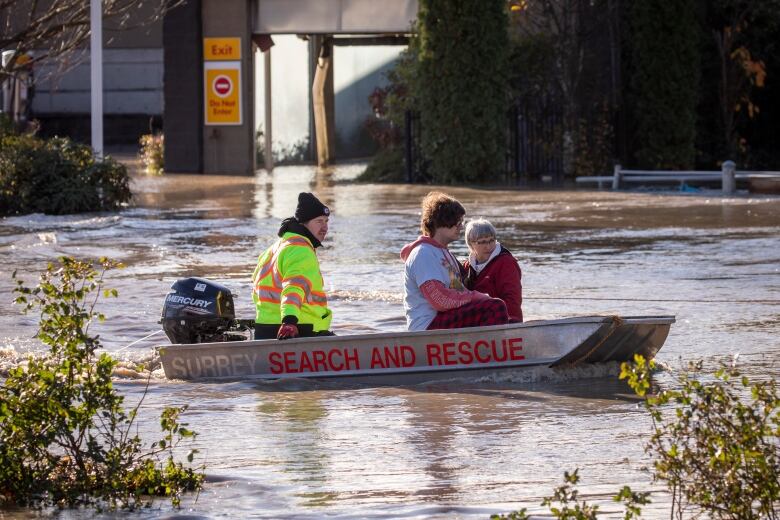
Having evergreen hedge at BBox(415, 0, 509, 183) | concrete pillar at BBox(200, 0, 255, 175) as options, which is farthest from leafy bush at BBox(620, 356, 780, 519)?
concrete pillar at BBox(200, 0, 255, 175)

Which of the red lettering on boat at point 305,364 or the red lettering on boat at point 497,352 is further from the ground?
the red lettering on boat at point 497,352

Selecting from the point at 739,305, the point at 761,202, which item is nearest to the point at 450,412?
the point at 739,305

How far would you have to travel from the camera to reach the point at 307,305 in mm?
9250

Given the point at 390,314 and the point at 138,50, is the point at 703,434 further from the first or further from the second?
the point at 138,50

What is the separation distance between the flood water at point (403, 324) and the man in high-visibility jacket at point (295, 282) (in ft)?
1.34

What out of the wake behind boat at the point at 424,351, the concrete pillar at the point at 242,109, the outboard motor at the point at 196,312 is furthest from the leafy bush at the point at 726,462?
the concrete pillar at the point at 242,109

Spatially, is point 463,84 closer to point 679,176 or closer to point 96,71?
point 679,176

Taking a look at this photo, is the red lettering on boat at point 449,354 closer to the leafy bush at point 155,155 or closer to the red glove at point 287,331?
the red glove at point 287,331

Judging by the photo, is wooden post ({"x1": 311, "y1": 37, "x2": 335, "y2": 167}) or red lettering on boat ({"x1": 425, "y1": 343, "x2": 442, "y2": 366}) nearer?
red lettering on boat ({"x1": 425, "y1": 343, "x2": 442, "y2": 366})

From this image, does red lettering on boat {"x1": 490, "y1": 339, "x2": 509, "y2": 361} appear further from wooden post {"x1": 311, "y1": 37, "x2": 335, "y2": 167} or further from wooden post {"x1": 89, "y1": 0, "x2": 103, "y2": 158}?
wooden post {"x1": 311, "y1": 37, "x2": 335, "y2": 167}

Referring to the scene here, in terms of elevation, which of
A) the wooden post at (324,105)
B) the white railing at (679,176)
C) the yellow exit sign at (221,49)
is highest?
the yellow exit sign at (221,49)

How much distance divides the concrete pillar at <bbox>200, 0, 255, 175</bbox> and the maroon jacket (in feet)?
63.0

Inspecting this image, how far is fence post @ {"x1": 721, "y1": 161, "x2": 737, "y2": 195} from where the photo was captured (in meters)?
22.5

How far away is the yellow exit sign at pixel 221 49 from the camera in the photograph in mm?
28234
